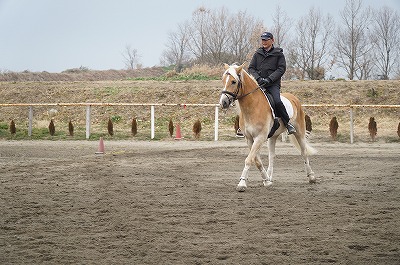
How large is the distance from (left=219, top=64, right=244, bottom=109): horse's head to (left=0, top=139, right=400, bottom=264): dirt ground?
1.58m

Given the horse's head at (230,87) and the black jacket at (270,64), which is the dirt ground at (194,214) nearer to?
Result: the horse's head at (230,87)

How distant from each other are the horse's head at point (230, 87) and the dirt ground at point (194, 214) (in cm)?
158

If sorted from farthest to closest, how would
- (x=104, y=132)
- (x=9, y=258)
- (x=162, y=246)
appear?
(x=104, y=132) → (x=162, y=246) → (x=9, y=258)

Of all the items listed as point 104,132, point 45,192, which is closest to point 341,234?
point 45,192

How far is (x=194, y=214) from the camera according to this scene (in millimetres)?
7840

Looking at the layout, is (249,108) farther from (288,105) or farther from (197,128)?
(197,128)

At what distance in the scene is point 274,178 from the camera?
40.2 feet

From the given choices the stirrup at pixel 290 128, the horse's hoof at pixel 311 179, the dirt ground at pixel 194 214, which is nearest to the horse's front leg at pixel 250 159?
the dirt ground at pixel 194 214

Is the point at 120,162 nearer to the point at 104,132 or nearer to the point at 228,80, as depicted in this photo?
the point at 228,80

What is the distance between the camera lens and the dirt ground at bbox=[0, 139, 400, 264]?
223 inches

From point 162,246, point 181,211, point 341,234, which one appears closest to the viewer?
point 162,246

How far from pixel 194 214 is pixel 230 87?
128 inches

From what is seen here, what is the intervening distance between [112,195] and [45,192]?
1271 mm

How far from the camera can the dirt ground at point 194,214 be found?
5668 millimetres
